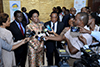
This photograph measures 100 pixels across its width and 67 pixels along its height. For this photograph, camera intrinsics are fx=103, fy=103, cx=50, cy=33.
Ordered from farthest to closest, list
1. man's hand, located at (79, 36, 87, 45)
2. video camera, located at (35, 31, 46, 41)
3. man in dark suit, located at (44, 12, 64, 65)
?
man in dark suit, located at (44, 12, 64, 65)
video camera, located at (35, 31, 46, 41)
man's hand, located at (79, 36, 87, 45)

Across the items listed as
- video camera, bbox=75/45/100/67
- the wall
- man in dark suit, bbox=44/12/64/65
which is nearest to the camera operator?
video camera, bbox=75/45/100/67

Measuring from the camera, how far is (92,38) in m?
1.23

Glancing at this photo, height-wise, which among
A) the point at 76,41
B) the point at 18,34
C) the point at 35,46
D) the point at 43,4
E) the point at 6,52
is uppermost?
the point at 43,4

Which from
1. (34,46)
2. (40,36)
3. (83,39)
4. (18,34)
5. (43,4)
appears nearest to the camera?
(83,39)

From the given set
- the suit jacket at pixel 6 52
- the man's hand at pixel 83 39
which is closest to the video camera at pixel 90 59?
the man's hand at pixel 83 39

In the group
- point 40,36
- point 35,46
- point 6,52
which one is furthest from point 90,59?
point 35,46

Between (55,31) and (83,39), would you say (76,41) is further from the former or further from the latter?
(55,31)

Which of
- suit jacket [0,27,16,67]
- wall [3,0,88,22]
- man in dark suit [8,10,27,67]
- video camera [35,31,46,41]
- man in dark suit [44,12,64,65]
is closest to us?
suit jacket [0,27,16,67]

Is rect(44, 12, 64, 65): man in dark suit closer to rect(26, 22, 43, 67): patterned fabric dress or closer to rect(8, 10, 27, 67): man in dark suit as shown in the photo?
rect(26, 22, 43, 67): patterned fabric dress

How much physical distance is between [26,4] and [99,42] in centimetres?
647

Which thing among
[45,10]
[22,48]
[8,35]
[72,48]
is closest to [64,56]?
[72,48]

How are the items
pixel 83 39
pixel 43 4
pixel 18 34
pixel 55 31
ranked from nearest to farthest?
pixel 83 39 < pixel 18 34 < pixel 55 31 < pixel 43 4

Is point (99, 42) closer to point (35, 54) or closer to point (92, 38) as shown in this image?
point (92, 38)

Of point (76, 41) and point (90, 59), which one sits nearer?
point (90, 59)
